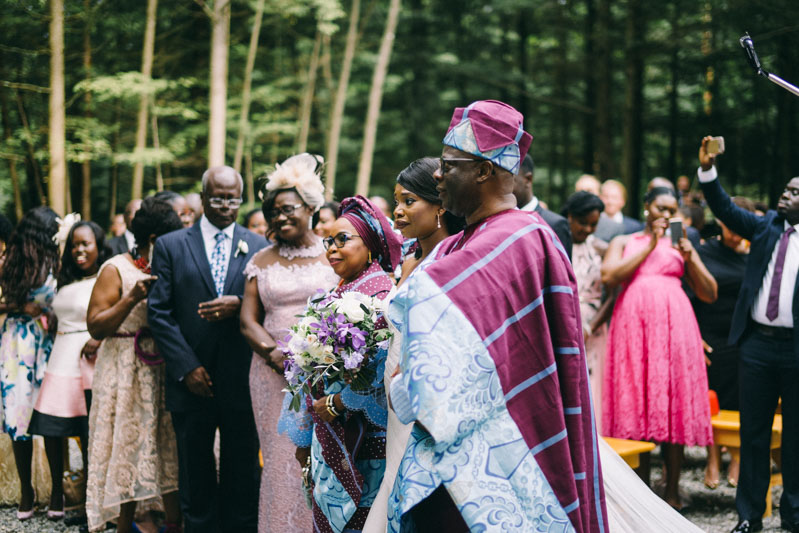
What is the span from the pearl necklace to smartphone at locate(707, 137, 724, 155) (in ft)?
9.71

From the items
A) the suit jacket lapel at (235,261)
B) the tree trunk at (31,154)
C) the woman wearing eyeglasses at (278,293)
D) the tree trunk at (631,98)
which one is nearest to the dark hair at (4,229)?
the suit jacket lapel at (235,261)

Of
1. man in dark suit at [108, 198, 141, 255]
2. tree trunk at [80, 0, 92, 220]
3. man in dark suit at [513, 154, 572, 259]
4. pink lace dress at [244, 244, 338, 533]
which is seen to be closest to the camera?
pink lace dress at [244, 244, 338, 533]

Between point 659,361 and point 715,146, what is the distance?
6.72 feet

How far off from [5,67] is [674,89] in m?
18.4

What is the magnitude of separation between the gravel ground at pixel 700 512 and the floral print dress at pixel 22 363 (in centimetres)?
70

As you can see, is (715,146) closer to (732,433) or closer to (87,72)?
(732,433)

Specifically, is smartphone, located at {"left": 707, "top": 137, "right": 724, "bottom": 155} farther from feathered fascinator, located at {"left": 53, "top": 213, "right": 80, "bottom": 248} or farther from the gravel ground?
feathered fascinator, located at {"left": 53, "top": 213, "right": 80, "bottom": 248}

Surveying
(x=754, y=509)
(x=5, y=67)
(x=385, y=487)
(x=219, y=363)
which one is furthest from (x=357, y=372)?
(x=5, y=67)

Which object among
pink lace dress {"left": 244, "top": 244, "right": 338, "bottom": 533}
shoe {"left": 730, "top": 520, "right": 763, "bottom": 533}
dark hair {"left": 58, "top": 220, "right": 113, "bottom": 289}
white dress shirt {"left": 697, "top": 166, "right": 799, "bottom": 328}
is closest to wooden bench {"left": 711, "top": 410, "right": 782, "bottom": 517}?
shoe {"left": 730, "top": 520, "right": 763, "bottom": 533}

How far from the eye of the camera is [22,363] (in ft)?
20.7

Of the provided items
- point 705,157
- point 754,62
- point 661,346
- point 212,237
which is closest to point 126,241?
point 212,237

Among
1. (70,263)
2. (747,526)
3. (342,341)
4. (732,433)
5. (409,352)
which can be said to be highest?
(409,352)

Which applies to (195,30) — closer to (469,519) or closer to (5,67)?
(5,67)

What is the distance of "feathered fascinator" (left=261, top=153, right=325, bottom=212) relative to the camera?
193 inches
